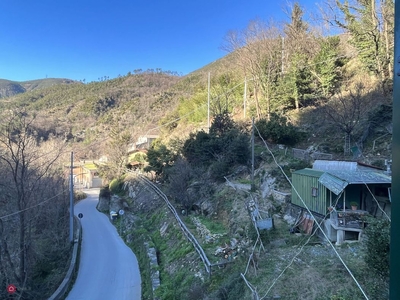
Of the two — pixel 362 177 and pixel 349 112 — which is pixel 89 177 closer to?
pixel 349 112

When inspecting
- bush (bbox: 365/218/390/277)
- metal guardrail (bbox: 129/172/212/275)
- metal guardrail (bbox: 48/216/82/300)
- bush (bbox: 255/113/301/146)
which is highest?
bush (bbox: 255/113/301/146)

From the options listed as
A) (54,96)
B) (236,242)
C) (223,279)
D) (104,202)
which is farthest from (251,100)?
(54,96)

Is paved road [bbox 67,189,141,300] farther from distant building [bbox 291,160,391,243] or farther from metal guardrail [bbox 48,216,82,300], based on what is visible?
distant building [bbox 291,160,391,243]

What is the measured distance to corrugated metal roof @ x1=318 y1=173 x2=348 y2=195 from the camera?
402 inches

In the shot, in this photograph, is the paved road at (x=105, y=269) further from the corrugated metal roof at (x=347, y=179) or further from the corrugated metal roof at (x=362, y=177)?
the corrugated metal roof at (x=362, y=177)

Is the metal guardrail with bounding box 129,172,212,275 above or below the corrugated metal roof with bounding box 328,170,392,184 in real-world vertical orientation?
below

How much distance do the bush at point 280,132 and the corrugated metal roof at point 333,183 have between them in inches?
413

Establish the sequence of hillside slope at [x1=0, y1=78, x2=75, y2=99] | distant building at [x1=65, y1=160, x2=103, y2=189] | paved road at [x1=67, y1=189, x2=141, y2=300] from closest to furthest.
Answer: paved road at [x1=67, y1=189, x2=141, y2=300], distant building at [x1=65, y1=160, x2=103, y2=189], hillside slope at [x1=0, y1=78, x2=75, y2=99]

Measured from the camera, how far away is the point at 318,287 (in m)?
6.96

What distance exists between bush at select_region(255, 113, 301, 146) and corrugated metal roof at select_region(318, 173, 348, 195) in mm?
10492

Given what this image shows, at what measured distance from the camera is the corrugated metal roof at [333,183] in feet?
33.5

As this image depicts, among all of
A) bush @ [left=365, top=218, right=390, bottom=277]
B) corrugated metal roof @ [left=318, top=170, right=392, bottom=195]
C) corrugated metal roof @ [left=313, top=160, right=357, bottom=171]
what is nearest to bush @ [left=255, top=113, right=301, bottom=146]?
corrugated metal roof @ [left=313, top=160, right=357, bottom=171]

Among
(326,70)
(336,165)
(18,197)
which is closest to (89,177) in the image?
(18,197)

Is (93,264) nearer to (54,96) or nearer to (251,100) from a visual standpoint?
(251,100)
